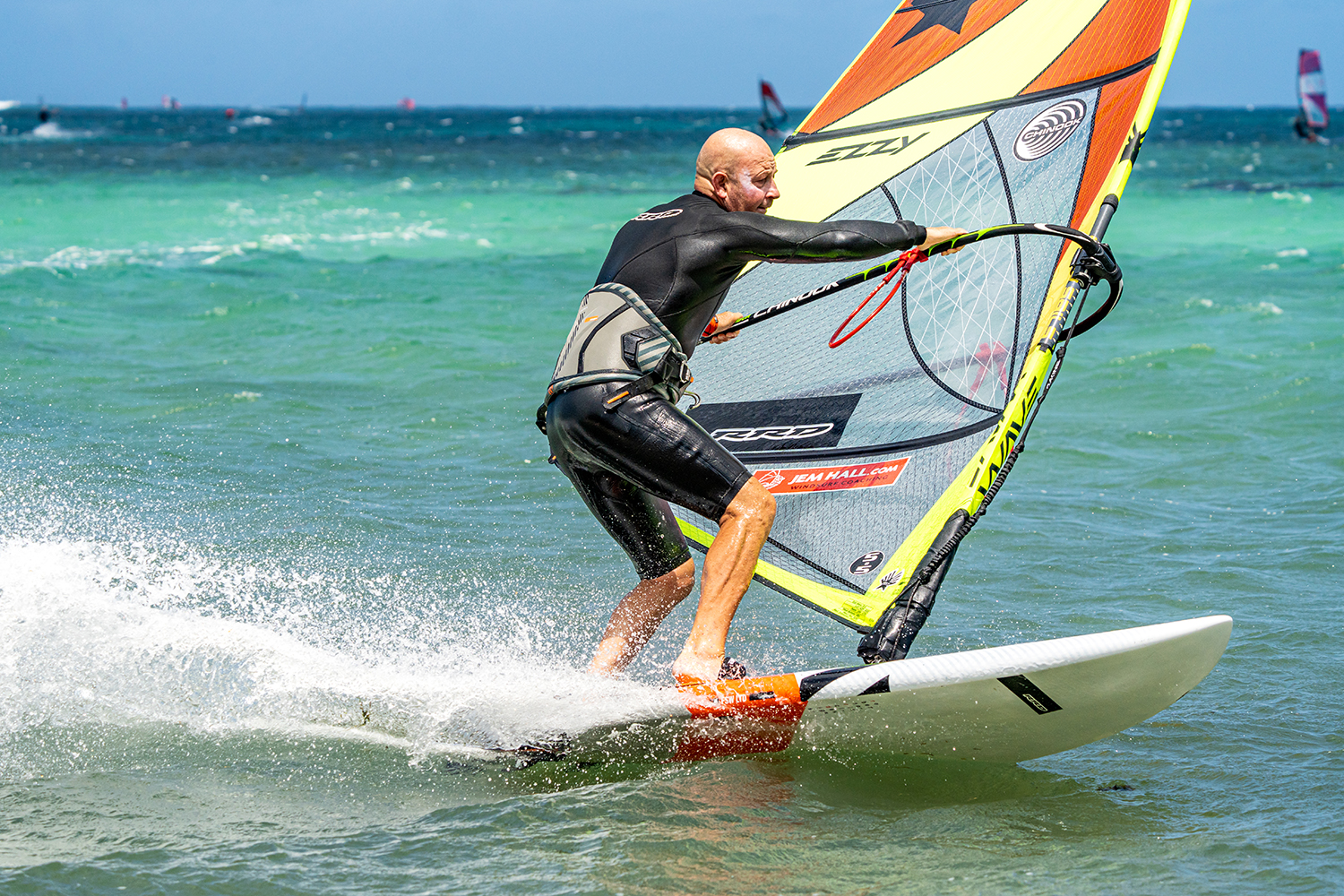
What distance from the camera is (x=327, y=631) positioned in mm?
5184

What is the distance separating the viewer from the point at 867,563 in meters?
4.69

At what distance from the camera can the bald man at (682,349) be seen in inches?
153

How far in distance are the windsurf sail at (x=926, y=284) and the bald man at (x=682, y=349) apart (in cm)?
82

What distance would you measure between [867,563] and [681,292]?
1.36 metres

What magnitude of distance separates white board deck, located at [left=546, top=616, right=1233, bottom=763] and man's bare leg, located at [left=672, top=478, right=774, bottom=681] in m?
0.08

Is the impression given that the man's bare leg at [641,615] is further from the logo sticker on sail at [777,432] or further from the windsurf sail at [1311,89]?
the windsurf sail at [1311,89]

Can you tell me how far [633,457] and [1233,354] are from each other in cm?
926

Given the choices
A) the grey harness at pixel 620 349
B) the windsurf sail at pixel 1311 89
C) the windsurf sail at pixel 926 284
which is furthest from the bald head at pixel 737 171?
the windsurf sail at pixel 1311 89

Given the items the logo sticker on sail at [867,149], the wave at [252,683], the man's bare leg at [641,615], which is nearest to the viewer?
the wave at [252,683]

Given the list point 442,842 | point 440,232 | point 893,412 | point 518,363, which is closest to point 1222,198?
point 440,232

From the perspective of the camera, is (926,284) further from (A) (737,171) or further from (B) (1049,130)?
(A) (737,171)

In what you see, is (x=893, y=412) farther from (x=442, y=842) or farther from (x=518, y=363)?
(x=518, y=363)

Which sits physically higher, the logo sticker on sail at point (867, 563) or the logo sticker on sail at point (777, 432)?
the logo sticker on sail at point (777, 432)

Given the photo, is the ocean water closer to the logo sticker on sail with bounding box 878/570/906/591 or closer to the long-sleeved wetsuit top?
the logo sticker on sail with bounding box 878/570/906/591
